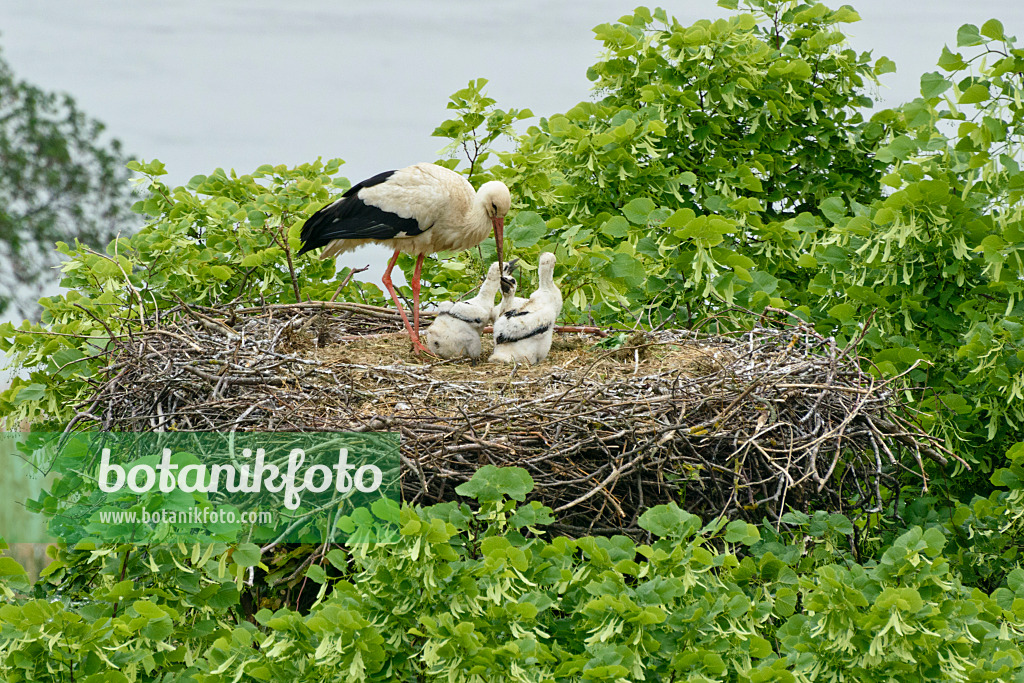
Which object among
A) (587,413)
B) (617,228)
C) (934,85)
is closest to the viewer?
(587,413)

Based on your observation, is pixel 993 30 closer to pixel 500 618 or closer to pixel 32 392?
pixel 500 618

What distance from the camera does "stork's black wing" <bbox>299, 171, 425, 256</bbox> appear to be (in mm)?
5934

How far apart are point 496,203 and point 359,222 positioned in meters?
0.84

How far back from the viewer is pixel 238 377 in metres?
4.56

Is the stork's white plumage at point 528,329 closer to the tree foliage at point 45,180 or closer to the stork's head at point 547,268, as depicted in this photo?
the stork's head at point 547,268

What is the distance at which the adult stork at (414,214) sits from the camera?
5938 mm

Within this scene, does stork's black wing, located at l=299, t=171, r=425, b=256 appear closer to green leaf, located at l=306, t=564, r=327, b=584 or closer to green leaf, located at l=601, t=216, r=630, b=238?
green leaf, located at l=601, t=216, r=630, b=238

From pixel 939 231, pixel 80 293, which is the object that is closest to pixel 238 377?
pixel 80 293

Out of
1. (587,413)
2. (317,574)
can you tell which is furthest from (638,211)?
(317,574)

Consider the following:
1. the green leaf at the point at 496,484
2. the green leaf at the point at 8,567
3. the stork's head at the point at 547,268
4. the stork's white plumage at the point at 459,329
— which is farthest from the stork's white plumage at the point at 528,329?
the green leaf at the point at 8,567

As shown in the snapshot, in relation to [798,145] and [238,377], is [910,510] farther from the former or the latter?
[798,145]

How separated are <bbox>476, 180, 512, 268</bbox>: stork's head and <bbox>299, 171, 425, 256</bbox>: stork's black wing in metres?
0.43

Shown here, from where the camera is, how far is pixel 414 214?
596cm

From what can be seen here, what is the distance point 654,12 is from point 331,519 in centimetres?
586
